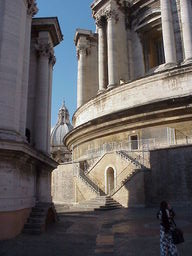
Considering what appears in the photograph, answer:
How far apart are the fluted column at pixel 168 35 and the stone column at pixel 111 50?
538cm

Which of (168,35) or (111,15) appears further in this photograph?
(111,15)

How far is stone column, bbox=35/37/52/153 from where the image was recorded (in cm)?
1236

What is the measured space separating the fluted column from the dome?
56128mm

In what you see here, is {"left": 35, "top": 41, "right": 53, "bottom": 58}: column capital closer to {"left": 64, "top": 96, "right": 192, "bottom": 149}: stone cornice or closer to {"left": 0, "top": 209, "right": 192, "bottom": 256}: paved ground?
{"left": 0, "top": 209, "right": 192, "bottom": 256}: paved ground

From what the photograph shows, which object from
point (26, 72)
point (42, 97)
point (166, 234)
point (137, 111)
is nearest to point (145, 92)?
point (137, 111)

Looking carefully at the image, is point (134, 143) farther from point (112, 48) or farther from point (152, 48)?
point (152, 48)

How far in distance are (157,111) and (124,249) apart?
14078 millimetres

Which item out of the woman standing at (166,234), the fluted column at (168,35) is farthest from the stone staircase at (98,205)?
the fluted column at (168,35)

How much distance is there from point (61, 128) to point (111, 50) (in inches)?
2352

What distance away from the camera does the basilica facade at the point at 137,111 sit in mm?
16594

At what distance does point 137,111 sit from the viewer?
20328mm

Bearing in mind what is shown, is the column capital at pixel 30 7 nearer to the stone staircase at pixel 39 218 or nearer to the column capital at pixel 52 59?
the column capital at pixel 52 59

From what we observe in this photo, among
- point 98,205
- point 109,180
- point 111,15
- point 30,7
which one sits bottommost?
point 98,205

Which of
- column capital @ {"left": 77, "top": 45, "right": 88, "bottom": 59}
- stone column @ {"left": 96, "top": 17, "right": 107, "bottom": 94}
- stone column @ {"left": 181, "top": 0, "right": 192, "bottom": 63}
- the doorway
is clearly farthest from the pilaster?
the doorway
